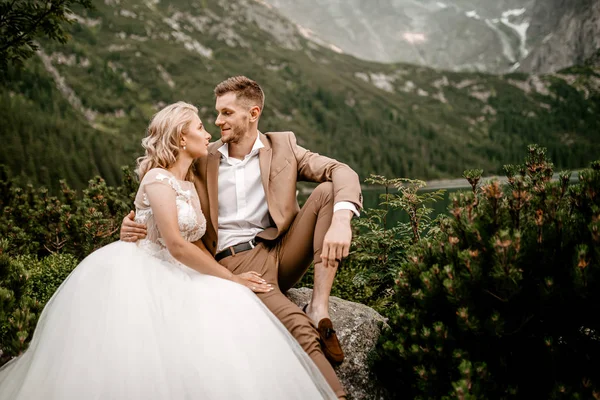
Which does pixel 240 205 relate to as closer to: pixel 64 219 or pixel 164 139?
pixel 164 139

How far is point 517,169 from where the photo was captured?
414 cm

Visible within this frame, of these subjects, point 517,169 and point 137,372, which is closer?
point 137,372

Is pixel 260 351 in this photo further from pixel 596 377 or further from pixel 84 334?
pixel 596 377

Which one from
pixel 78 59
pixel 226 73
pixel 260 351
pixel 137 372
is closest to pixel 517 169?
pixel 260 351

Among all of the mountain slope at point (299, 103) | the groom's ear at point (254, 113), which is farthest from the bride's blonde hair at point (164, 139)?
the mountain slope at point (299, 103)

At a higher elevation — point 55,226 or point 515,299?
point 515,299

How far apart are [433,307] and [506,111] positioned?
682 ft

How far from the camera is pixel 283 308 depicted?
3.32 meters

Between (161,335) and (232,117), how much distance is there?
215 centimetres

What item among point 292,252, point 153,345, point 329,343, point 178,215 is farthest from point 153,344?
point 292,252

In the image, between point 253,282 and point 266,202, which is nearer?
point 253,282

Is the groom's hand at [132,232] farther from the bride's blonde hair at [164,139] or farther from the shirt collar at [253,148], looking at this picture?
the shirt collar at [253,148]

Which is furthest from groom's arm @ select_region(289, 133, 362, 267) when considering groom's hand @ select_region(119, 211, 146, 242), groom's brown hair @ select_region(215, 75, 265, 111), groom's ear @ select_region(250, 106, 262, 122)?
groom's hand @ select_region(119, 211, 146, 242)

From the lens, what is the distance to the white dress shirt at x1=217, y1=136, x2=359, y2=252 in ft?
13.1
